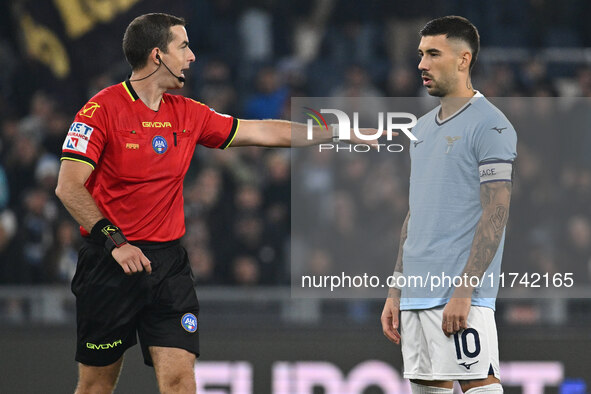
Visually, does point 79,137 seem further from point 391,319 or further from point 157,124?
point 391,319

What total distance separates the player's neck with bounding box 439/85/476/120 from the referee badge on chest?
1.30 m

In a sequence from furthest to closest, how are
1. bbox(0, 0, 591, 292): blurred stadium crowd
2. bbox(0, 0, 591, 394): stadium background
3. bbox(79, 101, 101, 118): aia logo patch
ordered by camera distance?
bbox(0, 0, 591, 394): stadium background
bbox(0, 0, 591, 292): blurred stadium crowd
bbox(79, 101, 101, 118): aia logo patch

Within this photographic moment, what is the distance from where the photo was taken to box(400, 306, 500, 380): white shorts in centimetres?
445

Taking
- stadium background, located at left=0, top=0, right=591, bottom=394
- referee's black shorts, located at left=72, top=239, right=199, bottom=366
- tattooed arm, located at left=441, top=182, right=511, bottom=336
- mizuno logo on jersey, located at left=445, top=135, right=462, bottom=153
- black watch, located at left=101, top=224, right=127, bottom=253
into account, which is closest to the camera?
tattooed arm, located at left=441, top=182, right=511, bottom=336

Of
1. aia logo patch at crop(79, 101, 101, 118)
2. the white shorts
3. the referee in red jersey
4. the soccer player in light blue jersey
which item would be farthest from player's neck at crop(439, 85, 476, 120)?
aia logo patch at crop(79, 101, 101, 118)

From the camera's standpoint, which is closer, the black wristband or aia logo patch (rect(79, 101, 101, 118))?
the black wristband

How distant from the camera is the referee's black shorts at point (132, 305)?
488 centimetres

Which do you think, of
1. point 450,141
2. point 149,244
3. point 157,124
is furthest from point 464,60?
point 149,244

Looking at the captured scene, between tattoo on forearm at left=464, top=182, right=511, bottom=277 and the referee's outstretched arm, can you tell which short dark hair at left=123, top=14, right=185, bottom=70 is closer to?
the referee's outstretched arm

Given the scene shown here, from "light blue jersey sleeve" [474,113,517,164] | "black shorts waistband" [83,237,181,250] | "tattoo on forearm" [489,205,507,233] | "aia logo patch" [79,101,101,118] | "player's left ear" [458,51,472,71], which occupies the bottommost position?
"black shorts waistband" [83,237,181,250]

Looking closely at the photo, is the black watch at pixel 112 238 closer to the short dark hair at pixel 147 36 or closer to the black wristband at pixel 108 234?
the black wristband at pixel 108 234

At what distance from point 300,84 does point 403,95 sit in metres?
1.00

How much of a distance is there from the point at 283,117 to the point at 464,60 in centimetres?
485

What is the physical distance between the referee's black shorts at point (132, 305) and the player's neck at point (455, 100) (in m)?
1.45
